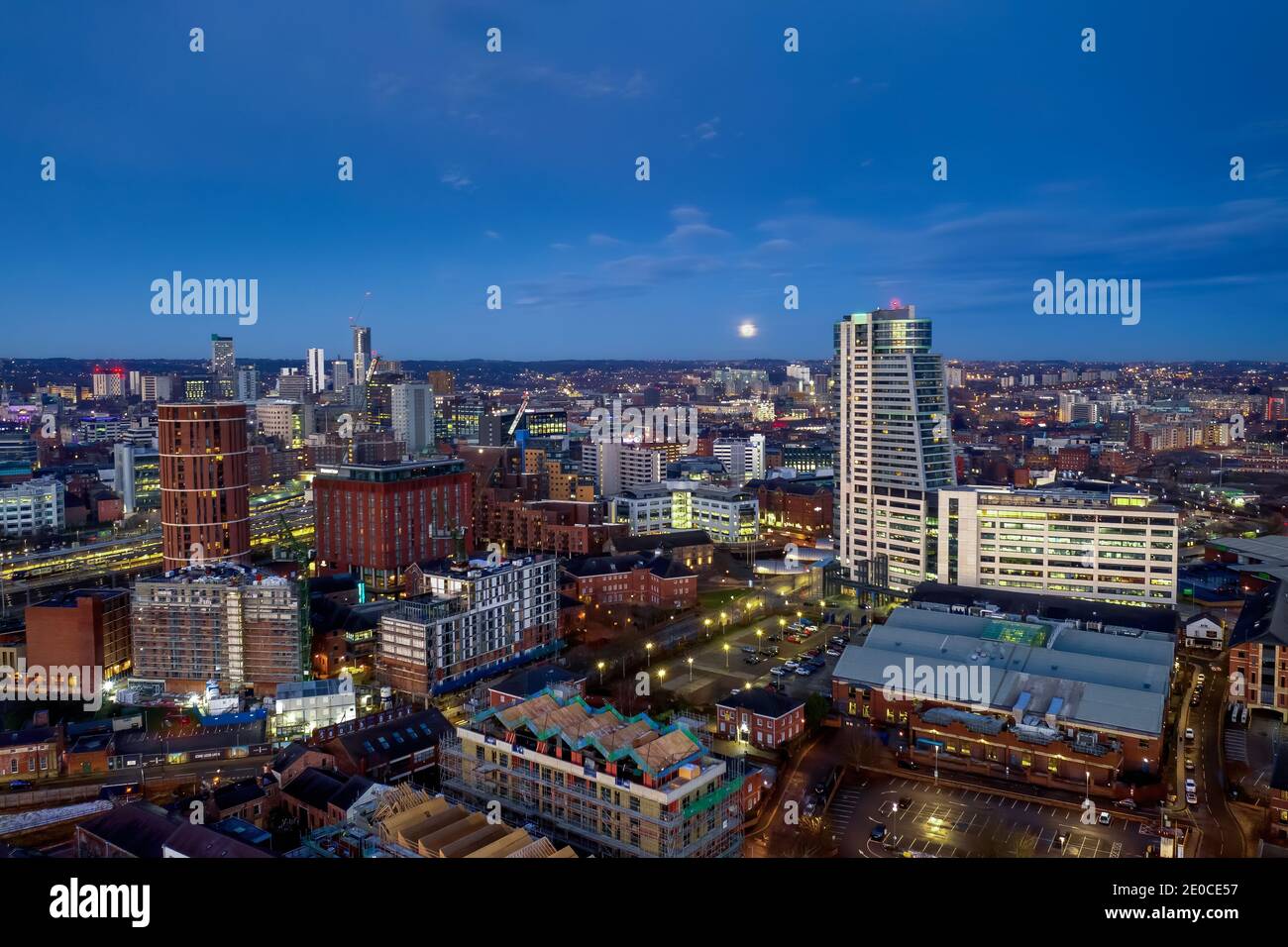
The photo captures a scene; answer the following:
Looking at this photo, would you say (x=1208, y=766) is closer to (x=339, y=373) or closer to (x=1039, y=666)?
(x=1039, y=666)

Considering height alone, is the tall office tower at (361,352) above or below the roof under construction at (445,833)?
above

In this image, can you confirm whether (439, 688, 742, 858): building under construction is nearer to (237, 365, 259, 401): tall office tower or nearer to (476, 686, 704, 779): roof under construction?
(476, 686, 704, 779): roof under construction

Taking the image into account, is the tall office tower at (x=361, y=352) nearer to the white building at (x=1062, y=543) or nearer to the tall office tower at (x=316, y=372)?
the tall office tower at (x=316, y=372)

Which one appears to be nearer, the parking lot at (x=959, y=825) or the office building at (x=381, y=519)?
the parking lot at (x=959, y=825)

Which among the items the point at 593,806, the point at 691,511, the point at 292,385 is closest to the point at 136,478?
the point at 691,511

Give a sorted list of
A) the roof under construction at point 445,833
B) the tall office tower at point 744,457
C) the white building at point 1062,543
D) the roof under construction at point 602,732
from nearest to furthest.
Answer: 1. the roof under construction at point 445,833
2. the roof under construction at point 602,732
3. the white building at point 1062,543
4. the tall office tower at point 744,457

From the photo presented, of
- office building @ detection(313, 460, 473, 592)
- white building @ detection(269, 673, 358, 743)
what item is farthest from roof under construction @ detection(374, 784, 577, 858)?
office building @ detection(313, 460, 473, 592)

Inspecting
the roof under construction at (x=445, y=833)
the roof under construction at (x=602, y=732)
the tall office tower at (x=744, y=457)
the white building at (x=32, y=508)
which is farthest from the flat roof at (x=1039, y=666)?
the white building at (x=32, y=508)

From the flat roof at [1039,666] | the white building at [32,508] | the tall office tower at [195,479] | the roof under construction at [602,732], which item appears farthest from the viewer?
the white building at [32,508]
